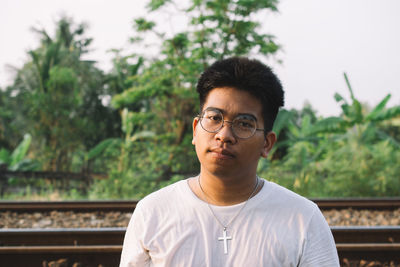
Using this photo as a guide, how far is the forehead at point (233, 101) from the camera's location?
1.38m

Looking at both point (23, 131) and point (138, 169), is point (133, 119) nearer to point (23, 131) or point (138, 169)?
point (138, 169)

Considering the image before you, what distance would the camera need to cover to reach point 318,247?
1.29 m

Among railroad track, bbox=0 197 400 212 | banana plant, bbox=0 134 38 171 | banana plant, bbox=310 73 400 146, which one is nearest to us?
railroad track, bbox=0 197 400 212

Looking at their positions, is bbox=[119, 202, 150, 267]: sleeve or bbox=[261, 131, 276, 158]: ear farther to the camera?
bbox=[261, 131, 276, 158]: ear

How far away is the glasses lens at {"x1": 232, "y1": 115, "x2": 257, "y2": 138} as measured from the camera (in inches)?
54.5

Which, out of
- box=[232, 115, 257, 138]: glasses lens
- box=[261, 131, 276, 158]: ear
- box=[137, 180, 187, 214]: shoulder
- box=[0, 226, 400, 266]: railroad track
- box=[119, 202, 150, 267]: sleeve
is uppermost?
box=[232, 115, 257, 138]: glasses lens

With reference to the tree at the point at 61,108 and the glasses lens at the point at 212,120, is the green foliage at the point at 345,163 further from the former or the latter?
the tree at the point at 61,108

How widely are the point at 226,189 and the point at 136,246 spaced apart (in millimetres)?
377

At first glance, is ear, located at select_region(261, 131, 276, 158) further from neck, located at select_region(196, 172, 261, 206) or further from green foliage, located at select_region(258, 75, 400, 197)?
green foliage, located at select_region(258, 75, 400, 197)

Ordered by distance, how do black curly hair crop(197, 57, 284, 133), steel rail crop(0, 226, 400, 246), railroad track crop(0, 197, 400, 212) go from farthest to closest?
railroad track crop(0, 197, 400, 212)
steel rail crop(0, 226, 400, 246)
black curly hair crop(197, 57, 284, 133)

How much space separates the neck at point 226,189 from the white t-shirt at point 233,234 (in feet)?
0.15

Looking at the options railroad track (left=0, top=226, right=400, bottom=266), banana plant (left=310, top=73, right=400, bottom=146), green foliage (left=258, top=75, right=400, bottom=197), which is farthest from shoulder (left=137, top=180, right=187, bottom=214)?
banana plant (left=310, top=73, right=400, bottom=146)

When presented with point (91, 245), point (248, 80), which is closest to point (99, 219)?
point (91, 245)

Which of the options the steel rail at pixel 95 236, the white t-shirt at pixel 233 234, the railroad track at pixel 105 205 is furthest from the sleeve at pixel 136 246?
the railroad track at pixel 105 205
